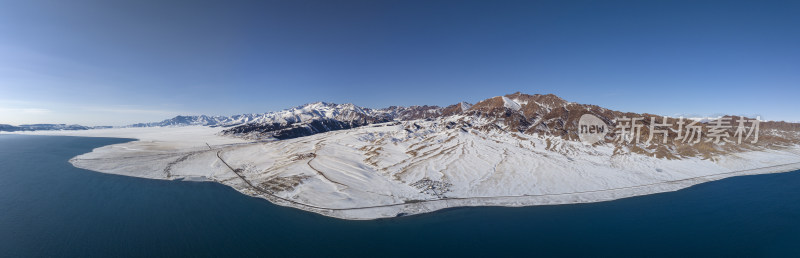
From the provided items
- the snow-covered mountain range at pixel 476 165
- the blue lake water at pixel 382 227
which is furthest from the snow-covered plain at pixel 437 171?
the blue lake water at pixel 382 227

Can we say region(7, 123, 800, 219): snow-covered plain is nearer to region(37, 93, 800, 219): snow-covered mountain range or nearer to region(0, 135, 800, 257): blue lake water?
region(37, 93, 800, 219): snow-covered mountain range

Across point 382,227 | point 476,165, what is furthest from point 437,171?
point 382,227

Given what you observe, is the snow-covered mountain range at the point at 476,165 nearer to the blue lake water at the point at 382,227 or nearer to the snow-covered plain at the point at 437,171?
the snow-covered plain at the point at 437,171

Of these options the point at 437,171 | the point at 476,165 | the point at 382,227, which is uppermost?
the point at 476,165

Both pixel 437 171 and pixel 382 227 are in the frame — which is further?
pixel 437 171

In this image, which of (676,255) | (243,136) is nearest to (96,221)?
(676,255)

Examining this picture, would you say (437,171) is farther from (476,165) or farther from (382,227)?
(382,227)
